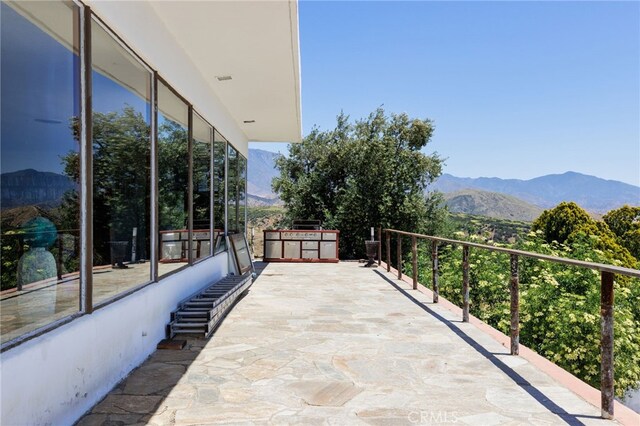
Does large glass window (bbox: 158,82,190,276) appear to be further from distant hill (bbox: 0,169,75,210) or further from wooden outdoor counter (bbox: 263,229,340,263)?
wooden outdoor counter (bbox: 263,229,340,263)

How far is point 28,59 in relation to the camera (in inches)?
126

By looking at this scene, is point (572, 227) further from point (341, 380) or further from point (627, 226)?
point (341, 380)

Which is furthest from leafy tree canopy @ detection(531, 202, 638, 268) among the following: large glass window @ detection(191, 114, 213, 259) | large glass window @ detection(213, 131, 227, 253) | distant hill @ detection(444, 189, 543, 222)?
distant hill @ detection(444, 189, 543, 222)

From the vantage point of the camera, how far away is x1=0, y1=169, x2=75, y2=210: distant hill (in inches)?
117

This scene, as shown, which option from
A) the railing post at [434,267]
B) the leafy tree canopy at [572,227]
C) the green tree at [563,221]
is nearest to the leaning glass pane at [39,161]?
the railing post at [434,267]

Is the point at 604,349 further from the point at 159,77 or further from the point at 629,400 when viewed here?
the point at 629,400

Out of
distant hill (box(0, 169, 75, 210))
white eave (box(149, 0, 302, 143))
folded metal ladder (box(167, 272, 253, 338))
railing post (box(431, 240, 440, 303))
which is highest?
white eave (box(149, 0, 302, 143))

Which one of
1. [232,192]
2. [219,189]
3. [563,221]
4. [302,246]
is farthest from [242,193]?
→ [563,221]

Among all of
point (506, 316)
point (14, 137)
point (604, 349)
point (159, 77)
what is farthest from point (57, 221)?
point (506, 316)

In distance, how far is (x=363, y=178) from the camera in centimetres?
1878

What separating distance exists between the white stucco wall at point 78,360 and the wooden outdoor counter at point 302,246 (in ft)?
24.8

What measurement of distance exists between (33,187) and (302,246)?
8.59m

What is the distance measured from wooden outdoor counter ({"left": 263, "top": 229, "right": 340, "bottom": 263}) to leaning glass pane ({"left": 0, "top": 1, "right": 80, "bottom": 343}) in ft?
27.4

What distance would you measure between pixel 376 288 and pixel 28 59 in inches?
218
